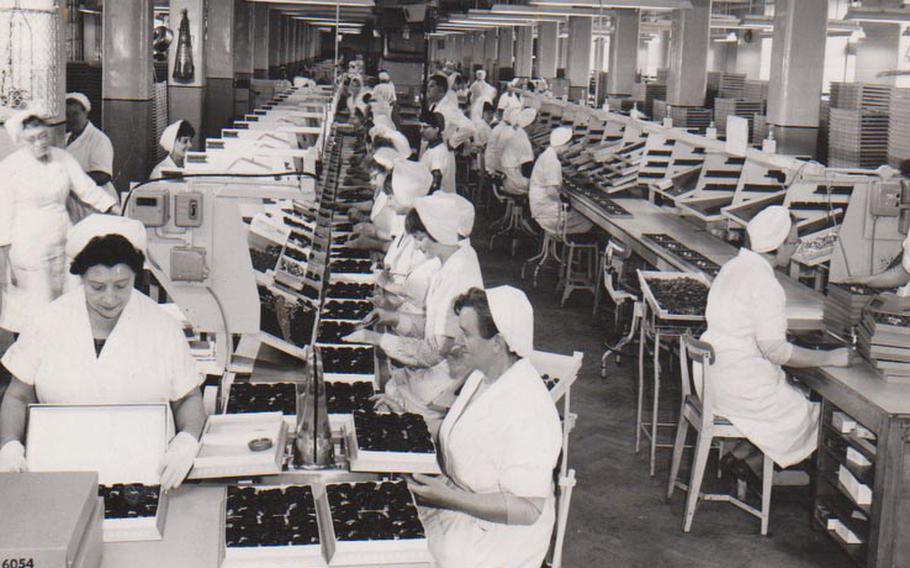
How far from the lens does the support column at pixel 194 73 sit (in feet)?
47.6

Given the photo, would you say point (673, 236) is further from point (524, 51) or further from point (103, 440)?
point (524, 51)

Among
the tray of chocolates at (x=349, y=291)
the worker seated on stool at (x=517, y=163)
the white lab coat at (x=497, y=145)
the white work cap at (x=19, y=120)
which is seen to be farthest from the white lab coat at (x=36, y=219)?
the white lab coat at (x=497, y=145)

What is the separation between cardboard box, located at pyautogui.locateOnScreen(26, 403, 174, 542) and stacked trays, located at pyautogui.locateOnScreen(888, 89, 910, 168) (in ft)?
19.0

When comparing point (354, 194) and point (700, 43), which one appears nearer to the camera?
point (354, 194)

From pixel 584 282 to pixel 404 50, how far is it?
36.6 ft

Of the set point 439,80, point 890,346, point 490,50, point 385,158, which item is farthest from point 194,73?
point 490,50

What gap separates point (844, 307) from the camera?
4699 millimetres

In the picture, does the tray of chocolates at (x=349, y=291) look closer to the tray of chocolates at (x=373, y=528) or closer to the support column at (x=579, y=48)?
the tray of chocolates at (x=373, y=528)

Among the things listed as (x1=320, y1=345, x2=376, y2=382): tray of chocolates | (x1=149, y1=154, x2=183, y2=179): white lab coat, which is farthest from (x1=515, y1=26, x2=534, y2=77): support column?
(x1=320, y1=345, x2=376, y2=382): tray of chocolates

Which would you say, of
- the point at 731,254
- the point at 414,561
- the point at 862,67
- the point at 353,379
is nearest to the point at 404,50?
the point at 862,67

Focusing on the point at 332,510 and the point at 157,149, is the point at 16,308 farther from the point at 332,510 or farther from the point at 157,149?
the point at 157,149

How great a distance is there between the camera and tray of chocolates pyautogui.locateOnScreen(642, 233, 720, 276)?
6.13 meters

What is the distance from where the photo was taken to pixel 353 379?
3580mm

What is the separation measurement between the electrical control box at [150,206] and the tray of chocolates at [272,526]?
1.16m
